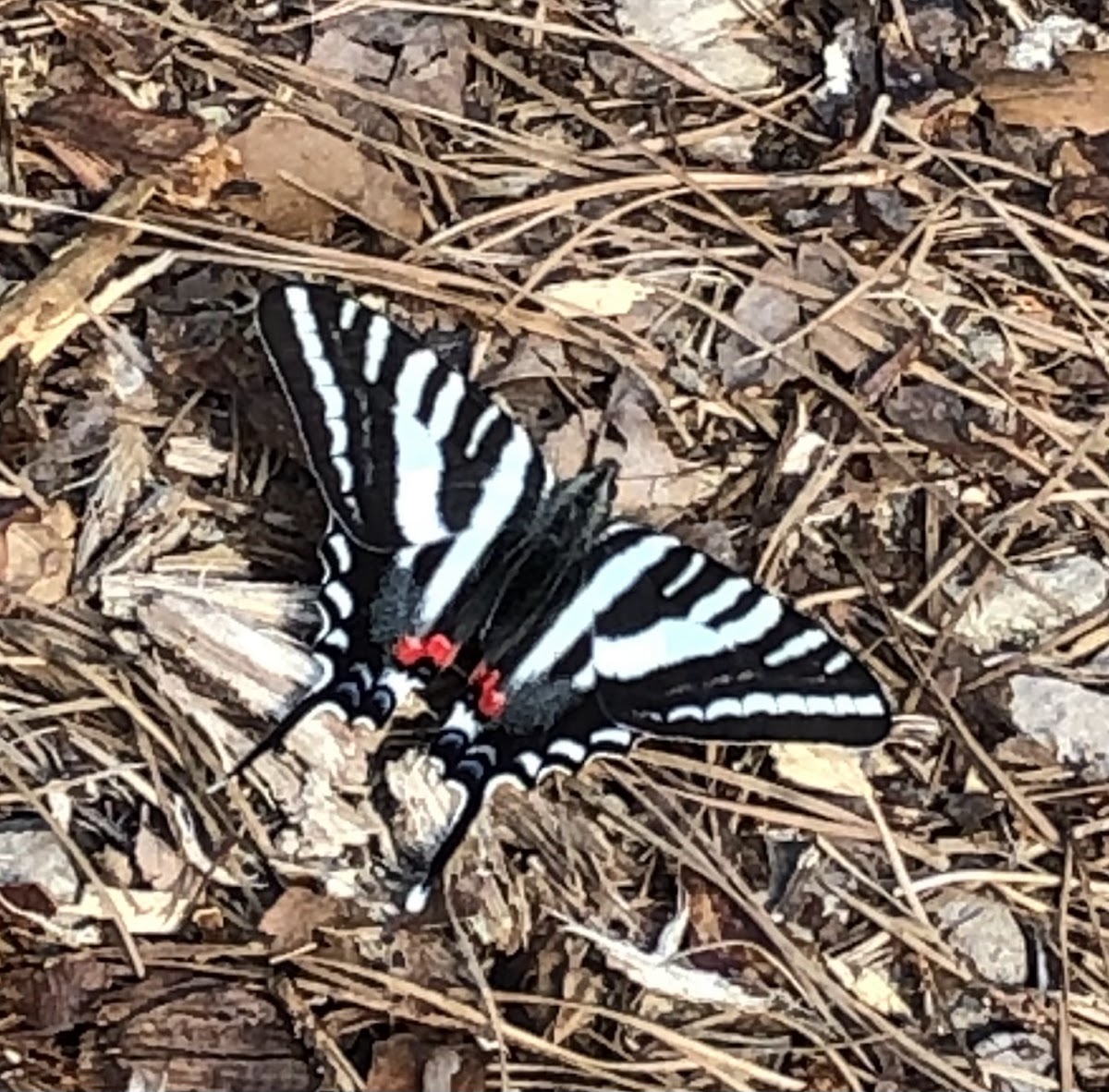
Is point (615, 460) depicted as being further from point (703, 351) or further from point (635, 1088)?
point (635, 1088)

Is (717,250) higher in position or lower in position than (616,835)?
higher

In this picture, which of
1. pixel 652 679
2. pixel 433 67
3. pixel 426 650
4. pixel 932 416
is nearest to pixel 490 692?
pixel 426 650

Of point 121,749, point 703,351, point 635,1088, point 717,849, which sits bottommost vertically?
point 635,1088

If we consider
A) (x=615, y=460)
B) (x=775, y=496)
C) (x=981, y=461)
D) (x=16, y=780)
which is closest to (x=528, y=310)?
(x=615, y=460)

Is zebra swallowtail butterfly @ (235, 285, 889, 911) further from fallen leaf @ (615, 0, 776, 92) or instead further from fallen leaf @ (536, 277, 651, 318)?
fallen leaf @ (615, 0, 776, 92)

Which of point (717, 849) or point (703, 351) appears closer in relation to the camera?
point (717, 849)

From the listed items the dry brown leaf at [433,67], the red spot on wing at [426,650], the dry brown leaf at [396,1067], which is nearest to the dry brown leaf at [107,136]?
the dry brown leaf at [433,67]

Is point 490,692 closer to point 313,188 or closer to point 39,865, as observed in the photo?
point 39,865

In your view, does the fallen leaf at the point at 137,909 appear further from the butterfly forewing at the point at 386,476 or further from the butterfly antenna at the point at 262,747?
the butterfly forewing at the point at 386,476
